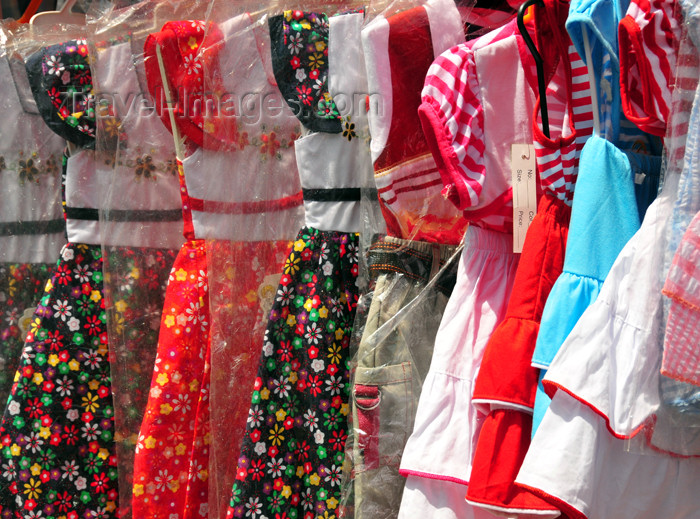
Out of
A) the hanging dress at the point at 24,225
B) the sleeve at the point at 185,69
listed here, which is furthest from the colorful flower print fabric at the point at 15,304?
the sleeve at the point at 185,69

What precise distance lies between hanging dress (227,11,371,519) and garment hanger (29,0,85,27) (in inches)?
32.6

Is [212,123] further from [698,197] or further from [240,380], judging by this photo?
[698,197]

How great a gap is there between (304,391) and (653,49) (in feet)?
2.32

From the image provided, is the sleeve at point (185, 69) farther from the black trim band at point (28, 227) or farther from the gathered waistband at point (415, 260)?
the black trim band at point (28, 227)

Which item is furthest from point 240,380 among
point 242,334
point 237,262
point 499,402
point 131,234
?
point 499,402

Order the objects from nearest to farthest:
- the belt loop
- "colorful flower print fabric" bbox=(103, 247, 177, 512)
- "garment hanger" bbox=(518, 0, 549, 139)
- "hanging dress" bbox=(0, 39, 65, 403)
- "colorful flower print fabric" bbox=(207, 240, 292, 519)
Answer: "garment hanger" bbox=(518, 0, 549, 139)
the belt loop
"colorful flower print fabric" bbox=(207, 240, 292, 519)
"colorful flower print fabric" bbox=(103, 247, 177, 512)
"hanging dress" bbox=(0, 39, 65, 403)

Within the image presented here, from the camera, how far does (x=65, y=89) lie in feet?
4.65

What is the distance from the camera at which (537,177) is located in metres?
0.92

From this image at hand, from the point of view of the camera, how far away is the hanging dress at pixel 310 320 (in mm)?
1133

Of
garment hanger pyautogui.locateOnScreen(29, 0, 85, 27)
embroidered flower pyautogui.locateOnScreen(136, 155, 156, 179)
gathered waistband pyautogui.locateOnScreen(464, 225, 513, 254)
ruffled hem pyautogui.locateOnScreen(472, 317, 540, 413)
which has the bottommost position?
ruffled hem pyautogui.locateOnScreen(472, 317, 540, 413)

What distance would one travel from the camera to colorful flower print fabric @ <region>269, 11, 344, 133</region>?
1129 millimetres

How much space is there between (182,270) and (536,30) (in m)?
0.75

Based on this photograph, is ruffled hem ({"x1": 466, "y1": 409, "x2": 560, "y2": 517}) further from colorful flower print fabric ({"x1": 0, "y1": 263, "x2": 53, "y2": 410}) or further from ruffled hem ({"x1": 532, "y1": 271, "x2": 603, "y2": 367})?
colorful flower print fabric ({"x1": 0, "y1": 263, "x2": 53, "y2": 410})

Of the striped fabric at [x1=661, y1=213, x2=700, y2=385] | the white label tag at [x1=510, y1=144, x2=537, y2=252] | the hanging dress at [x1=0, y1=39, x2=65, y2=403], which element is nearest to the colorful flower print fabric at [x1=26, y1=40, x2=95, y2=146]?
the hanging dress at [x1=0, y1=39, x2=65, y2=403]
